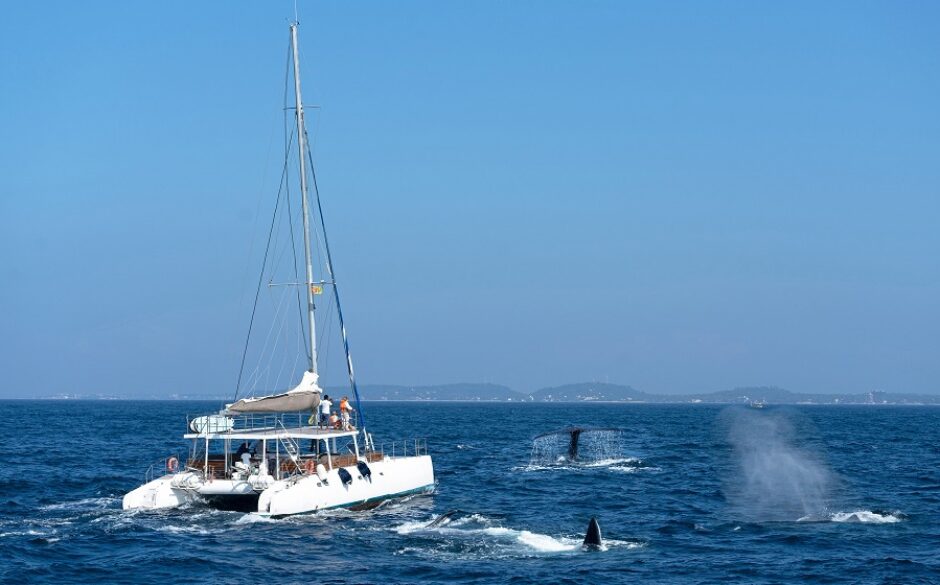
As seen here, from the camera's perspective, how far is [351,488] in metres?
41.9

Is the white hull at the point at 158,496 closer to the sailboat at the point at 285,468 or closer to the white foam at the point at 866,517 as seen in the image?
the sailboat at the point at 285,468

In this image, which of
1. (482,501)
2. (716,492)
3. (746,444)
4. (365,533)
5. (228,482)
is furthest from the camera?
(746,444)

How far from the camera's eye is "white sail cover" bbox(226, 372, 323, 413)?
1668 inches

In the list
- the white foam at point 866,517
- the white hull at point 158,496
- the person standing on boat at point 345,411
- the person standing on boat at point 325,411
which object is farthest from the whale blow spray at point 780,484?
the white hull at point 158,496

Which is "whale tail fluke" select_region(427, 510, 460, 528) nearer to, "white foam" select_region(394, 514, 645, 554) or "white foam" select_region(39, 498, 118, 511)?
"white foam" select_region(394, 514, 645, 554)

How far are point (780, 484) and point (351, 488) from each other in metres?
23.9

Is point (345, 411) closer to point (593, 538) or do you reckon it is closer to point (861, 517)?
point (593, 538)

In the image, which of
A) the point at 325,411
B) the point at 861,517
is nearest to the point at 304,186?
Answer: the point at 325,411

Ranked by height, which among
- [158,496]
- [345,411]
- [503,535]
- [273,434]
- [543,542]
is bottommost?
[543,542]

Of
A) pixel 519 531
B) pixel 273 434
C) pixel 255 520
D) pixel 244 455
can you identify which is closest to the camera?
pixel 519 531

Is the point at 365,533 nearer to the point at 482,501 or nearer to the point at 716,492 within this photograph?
the point at 482,501

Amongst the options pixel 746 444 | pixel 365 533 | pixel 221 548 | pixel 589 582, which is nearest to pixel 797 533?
pixel 589 582

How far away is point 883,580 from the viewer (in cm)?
3119

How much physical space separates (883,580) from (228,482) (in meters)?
22.0
